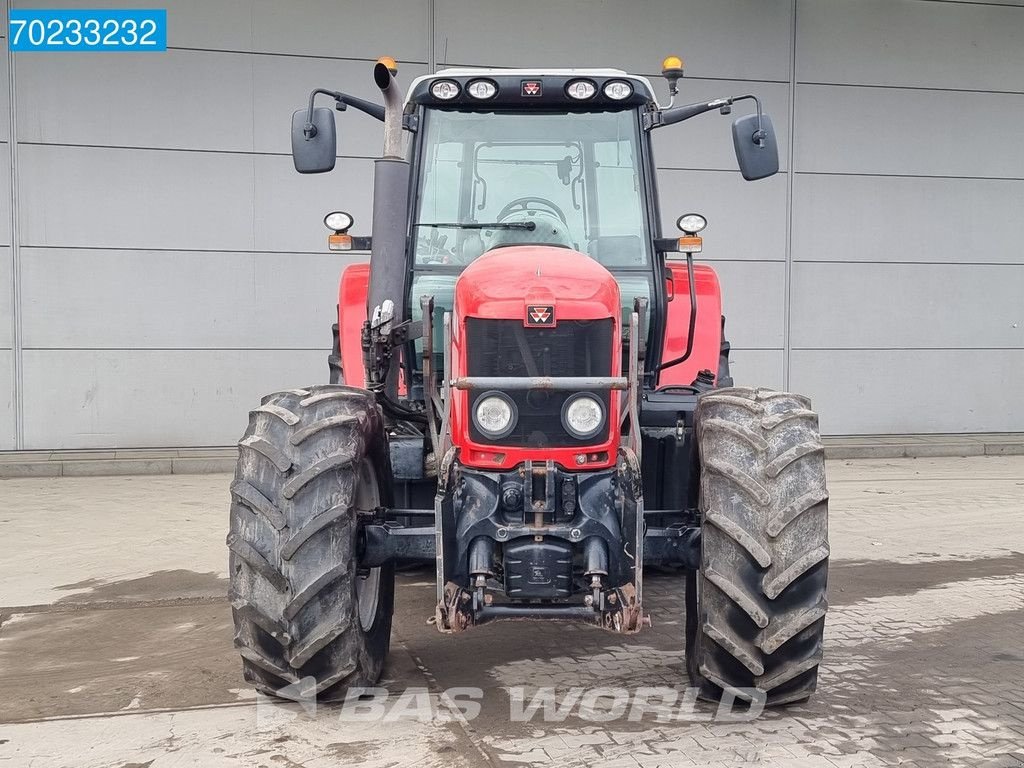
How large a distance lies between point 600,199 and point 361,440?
2.01 m

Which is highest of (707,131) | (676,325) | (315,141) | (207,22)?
(207,22)

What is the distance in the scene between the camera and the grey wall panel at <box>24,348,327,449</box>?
11539 mm

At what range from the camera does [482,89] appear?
5469 mm

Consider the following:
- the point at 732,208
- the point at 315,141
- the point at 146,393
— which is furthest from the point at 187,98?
the point at 315,141

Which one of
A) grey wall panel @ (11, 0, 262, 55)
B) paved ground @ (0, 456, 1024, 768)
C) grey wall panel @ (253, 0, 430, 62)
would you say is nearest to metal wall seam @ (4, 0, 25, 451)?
grey wall panel @ (11, 0, 262, 55)

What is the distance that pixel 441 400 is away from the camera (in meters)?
4.92

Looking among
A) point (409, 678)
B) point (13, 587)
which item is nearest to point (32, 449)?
point (13, 587)

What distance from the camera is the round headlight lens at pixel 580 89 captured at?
5.45 m

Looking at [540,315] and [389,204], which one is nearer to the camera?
[540,315]

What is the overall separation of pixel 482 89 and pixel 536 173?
511 mm

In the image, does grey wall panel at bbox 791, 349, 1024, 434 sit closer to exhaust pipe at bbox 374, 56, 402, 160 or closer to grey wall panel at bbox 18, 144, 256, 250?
grey wall panel at bbox 18, 144, 256, 250

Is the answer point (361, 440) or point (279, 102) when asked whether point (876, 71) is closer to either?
point (279, 102)

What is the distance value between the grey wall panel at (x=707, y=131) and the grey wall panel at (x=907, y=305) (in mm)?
1560

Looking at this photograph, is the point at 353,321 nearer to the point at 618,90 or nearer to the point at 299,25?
the point at 618,90
